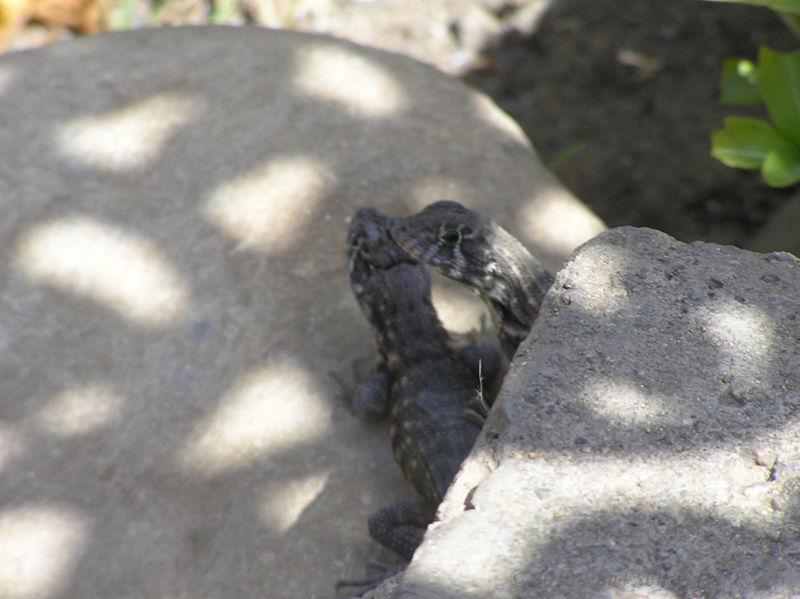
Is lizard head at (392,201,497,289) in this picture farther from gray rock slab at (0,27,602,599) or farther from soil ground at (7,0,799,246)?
soil ground at (7,0,799,246)

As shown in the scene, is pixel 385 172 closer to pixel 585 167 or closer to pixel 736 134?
pixel 736 134

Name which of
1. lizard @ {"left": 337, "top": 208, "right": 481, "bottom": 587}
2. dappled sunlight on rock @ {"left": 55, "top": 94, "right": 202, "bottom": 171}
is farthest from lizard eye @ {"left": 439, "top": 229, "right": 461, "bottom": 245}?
dappled sunlight on rock @ {"left": 55, "top": 94, "right": 202, "bottom": 171}

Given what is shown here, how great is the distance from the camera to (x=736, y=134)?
4242 millimetres

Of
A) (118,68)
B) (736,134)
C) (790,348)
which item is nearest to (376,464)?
(790,348)

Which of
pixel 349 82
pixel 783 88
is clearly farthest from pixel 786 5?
pixel 349 82

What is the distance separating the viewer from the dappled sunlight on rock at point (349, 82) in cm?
457

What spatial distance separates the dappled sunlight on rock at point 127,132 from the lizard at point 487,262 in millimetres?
1679

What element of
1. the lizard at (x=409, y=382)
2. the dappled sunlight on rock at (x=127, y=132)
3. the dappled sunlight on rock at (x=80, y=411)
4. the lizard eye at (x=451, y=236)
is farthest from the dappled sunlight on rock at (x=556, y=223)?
the dappled sunlight on rock at (x=80, y=411)

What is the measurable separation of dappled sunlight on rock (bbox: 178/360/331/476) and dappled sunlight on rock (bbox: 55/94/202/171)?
4.91 feet

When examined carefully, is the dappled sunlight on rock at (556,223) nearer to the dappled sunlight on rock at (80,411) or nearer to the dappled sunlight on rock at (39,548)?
the dappled sunlight on rock at (80,411)

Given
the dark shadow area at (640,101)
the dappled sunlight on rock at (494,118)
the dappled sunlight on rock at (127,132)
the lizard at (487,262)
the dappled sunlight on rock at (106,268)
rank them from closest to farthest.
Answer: the lizard at (487,262), the dappled sunlight on rock at (106,268), the dappled sunlight on rock at (127,132), the dappled sunlight on rock at (494,118), the dark shadow area at (640,101)

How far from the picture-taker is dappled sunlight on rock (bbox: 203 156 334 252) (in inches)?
161

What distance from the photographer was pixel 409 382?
361 centimetres

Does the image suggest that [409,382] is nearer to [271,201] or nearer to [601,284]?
[601,284]
